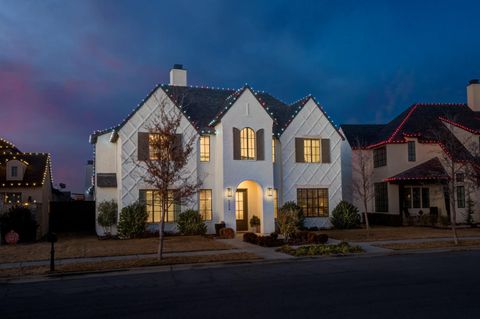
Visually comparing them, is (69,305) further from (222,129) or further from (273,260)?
(222,129)

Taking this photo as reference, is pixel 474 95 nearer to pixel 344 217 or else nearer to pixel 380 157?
pixel 380 157

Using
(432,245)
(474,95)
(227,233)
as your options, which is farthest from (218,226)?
(474,95)

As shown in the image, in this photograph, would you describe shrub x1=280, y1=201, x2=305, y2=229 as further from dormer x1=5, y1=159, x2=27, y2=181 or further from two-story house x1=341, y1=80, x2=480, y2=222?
dormer x1=5, y1=159, x2=27, y2=181

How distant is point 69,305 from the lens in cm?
906

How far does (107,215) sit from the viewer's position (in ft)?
77.8

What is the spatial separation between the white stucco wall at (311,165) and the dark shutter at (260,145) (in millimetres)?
2122

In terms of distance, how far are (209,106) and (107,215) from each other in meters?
8.66

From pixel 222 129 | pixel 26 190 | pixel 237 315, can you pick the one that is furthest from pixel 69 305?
pixel 26 190

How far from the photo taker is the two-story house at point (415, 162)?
1148 inches

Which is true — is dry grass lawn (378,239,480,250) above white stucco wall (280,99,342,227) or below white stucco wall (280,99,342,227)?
below

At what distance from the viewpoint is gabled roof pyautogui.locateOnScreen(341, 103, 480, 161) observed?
3023 centimetres

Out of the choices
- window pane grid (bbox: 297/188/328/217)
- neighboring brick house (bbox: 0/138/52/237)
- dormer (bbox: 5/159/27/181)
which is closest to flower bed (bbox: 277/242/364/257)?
window pane grid (bbox: 297/188/328/217)

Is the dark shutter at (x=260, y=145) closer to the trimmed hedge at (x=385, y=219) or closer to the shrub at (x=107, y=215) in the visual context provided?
the shrub at (x=107, y=215)

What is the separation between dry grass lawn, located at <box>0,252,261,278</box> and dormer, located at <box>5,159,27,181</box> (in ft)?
46.6
